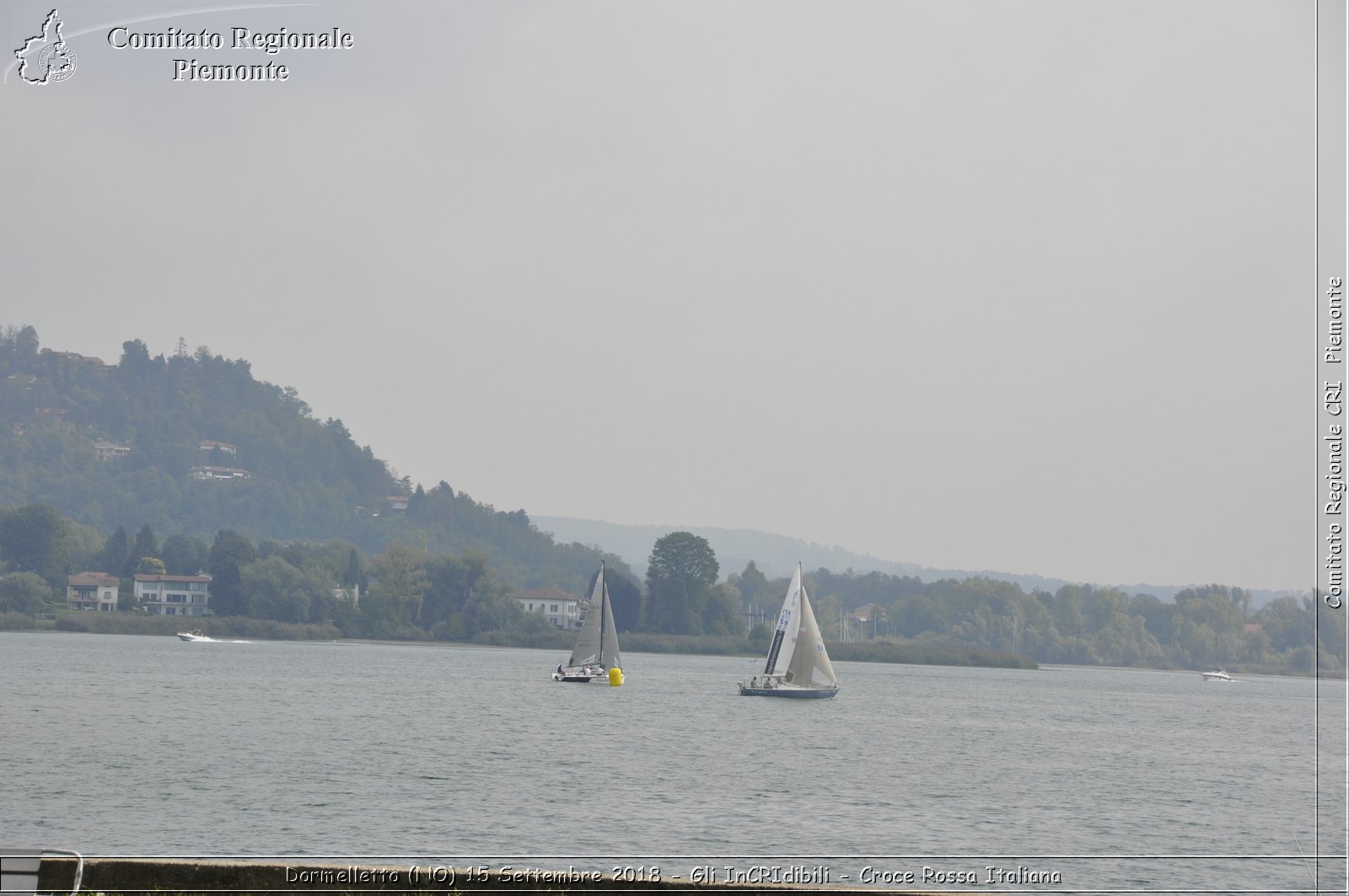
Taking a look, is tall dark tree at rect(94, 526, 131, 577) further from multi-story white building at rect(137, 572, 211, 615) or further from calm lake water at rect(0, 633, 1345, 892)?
calm lake water at rect(0, 633, 1345, 892)

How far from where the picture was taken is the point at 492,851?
22.7 meters

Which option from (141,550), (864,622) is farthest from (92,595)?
(864,622)

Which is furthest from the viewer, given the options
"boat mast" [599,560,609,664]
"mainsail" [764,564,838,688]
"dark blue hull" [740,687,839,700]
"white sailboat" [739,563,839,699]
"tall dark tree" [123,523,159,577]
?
"tall dark tree" [123,523,159,577]

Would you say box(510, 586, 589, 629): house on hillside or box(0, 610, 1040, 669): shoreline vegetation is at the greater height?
box(510, 586, 589, 629): house on hillside

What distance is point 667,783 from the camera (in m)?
33.3

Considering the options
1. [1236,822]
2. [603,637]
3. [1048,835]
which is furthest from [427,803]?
[603,637]

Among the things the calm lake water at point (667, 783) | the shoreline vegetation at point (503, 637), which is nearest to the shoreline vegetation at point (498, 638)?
the shoreline vegetation at point (503, 637)

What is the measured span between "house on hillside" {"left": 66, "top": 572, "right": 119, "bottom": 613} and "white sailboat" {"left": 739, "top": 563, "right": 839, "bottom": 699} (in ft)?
345

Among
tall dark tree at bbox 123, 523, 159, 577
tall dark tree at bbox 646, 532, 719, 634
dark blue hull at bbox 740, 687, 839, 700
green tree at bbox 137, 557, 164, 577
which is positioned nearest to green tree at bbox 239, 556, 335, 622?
green tree at bbox 137, 557, 164, 577

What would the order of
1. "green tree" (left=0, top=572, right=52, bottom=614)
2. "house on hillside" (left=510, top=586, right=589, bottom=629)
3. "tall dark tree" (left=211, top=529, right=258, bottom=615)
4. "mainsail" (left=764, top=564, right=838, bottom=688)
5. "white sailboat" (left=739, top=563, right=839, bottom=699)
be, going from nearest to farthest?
1. "mainsail" (left=764, top=564, right=838, bottom=688)
2. "white sailboat" (left=739, top=563, right=839, bottom=699)
3. "green tree" (left=0, top=572, right=52, bottom=614)
4. "tall dark tree" (left=211, top=529, right=258, bottom=615)
5. "house on hillside" (left=510, top=586, right=589, bottom=629)

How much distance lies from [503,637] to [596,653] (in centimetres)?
7493

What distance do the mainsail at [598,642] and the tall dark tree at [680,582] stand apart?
70638mm

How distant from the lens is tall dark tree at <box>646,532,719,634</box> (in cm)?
14612

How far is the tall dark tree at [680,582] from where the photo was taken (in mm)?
146125
